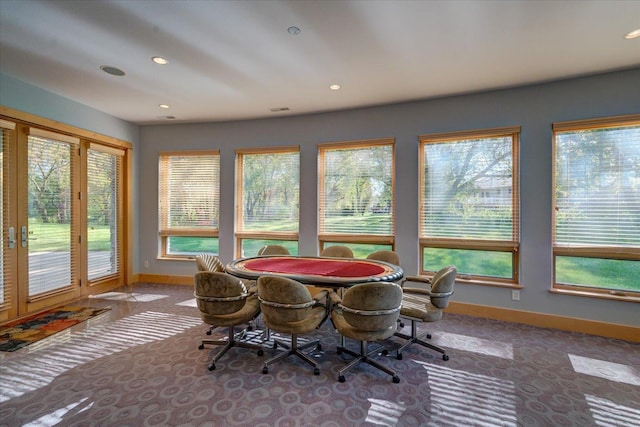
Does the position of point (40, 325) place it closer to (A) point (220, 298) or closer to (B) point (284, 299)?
(A) point (220, 298)

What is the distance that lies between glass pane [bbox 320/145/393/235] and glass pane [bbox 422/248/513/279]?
71 centimetres

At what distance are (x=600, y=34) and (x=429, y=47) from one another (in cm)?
145

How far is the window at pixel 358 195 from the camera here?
4488mm

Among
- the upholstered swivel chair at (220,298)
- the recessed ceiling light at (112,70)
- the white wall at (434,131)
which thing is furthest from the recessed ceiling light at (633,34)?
the recessed ceiling light at (112,70)

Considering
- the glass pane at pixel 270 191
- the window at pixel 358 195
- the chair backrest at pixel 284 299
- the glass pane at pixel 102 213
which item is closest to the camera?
the chair backrest at pixel 284 299

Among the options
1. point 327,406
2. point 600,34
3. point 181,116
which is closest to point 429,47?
point 600,34

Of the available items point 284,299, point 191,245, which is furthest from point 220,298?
point 191,245

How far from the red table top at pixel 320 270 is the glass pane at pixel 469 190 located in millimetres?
1424

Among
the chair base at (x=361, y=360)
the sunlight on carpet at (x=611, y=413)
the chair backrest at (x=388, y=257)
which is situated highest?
the chair backrest at (x=388, y=257)

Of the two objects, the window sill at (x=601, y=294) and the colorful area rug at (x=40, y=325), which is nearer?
the colorful area rug at (x=40, y=325)

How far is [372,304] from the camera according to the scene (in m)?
2.26

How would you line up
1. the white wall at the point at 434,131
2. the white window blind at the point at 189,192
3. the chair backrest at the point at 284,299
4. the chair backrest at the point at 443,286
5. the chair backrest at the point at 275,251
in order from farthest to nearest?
the white window blind at the point at 189,192, the chair backrest at the point at 275,251, the white wall at the point at 434,131, the chair backrest at the point at 443,286, the chair backrest at the point at 284,299

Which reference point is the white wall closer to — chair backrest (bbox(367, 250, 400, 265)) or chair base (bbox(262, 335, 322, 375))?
chair backrest (bbox(367, 250, 400, 265))

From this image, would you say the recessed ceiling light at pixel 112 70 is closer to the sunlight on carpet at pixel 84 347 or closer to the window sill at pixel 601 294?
the sunlight on carpet at pixel 84 347
